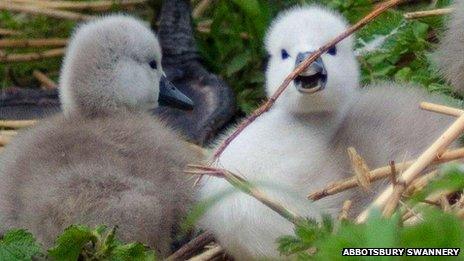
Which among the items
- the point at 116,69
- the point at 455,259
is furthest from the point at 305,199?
the point at 116,69

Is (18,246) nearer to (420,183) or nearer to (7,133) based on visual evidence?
(420,183)

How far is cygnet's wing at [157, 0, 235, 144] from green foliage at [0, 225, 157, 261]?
3.77 feet

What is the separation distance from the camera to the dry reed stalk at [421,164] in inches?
92.3

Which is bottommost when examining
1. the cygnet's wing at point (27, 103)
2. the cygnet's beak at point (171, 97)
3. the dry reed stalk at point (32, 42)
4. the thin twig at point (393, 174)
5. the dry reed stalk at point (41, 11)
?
the thin twig at point (393, 174)

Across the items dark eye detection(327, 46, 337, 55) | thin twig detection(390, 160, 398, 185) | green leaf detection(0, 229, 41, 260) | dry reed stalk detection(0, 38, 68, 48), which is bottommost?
green leaf detection(0, 229, 41, 260)

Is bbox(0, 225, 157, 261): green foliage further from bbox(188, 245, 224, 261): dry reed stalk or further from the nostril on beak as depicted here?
the nostril on beak

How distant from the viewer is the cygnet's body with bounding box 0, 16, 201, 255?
2670mm

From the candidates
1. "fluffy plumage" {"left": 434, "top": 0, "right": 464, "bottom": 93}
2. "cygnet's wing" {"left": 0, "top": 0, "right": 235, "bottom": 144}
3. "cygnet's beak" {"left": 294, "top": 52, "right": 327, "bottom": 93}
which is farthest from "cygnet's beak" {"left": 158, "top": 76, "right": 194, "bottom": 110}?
"cygnet's beak" {"left": 294, "top": 52, "right": 327, "bottom": 93}

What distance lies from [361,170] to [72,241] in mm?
568

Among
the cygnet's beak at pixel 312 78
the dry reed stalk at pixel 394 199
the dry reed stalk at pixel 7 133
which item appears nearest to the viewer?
the dry reed stalk at pixel 394 199

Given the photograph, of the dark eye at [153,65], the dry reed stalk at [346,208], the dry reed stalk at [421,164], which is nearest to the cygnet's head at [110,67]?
the dark eye at [153,65]

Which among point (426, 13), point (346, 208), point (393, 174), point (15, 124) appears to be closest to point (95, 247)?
point (346, 208)

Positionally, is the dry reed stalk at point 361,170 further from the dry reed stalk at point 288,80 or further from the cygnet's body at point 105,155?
the cygnet's body at point 105,155

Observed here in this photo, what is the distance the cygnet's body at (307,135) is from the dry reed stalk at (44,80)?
1442 millimetres
